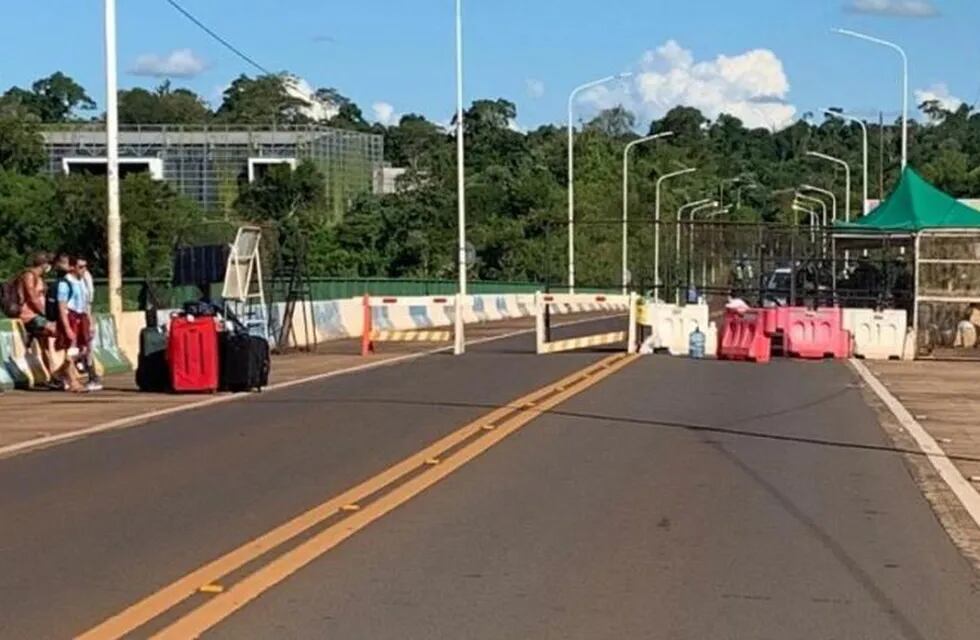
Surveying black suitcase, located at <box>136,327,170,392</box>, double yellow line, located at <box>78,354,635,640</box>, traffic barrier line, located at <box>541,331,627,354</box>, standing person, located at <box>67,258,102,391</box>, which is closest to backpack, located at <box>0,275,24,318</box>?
standing person, located at <box>67,258,102,391</box>

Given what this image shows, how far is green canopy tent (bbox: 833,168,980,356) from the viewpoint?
102ft

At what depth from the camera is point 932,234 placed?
30844 millimetres

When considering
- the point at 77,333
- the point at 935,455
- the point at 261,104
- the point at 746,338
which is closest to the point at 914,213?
the point at 746,338

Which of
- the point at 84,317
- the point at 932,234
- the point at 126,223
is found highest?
the point at 126,223

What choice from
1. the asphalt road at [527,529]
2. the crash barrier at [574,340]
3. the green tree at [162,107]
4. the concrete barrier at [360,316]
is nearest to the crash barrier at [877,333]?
the crash barrier at [574,340]

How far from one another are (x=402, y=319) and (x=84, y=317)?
67.9 feet

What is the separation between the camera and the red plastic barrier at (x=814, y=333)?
30.2 metres

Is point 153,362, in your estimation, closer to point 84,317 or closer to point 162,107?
point 84,317

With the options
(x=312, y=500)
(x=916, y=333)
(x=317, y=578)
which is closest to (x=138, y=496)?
(x=312, y=500)

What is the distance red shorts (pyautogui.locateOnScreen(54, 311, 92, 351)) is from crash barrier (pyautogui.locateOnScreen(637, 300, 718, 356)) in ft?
38.8

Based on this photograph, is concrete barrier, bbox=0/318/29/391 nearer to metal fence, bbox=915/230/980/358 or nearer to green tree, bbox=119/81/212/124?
metal fence, bbox=915/230/980/358

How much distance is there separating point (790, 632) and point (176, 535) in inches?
161

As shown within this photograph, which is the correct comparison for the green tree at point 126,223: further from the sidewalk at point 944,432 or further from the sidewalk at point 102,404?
the sidewalk at point 944,432

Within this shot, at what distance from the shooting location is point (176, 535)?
10.0 m
